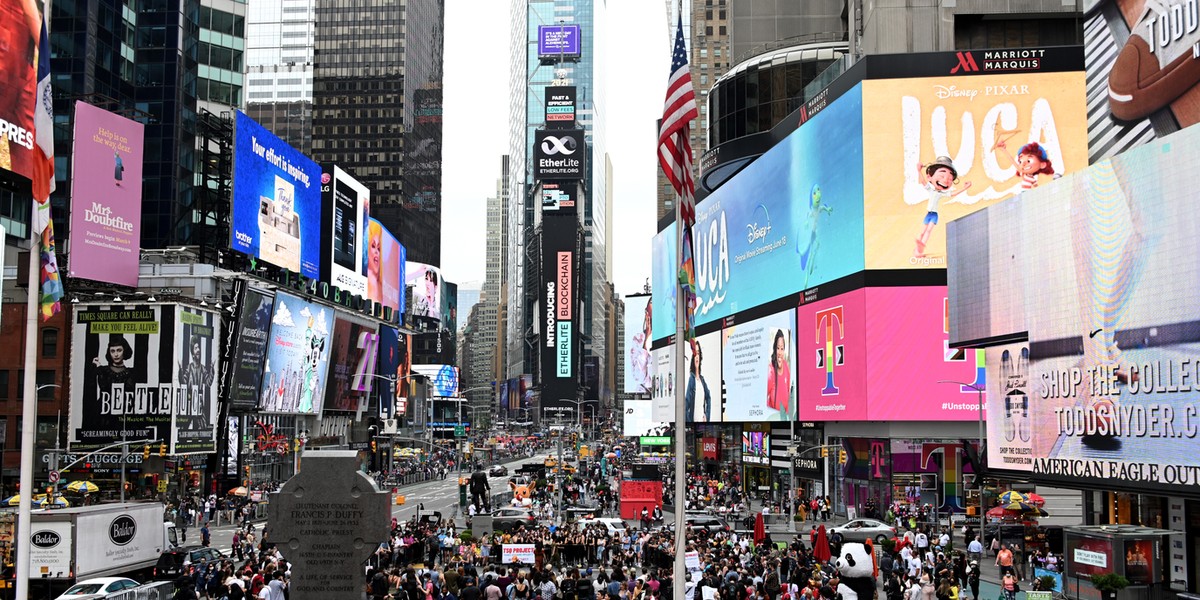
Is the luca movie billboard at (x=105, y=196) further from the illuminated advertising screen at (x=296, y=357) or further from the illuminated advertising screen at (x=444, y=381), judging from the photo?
the illuminated advertising screen at (x=444, y=381)

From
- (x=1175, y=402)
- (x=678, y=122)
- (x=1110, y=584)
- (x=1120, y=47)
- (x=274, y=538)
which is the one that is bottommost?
(x=1110, y=584)

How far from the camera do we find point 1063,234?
120ft

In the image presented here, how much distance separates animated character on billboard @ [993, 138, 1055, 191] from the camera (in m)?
64.3

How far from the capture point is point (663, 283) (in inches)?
5153

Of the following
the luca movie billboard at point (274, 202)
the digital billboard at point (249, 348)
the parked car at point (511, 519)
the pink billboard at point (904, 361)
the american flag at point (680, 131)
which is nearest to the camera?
the american flag at point (680, 131)

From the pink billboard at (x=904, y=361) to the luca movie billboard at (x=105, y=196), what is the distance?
1579 inches

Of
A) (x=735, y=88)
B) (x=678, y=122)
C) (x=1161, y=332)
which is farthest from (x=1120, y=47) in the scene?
(x=735, y=88)

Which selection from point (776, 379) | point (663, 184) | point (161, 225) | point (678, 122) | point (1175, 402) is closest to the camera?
point (678, 122)

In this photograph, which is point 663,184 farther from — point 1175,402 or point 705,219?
point 1175,402

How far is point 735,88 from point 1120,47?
6017 cm

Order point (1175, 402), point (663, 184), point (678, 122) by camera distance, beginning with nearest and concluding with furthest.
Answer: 1. point (678, 122)
2. point (1175, 402)
3. point (663, 184)

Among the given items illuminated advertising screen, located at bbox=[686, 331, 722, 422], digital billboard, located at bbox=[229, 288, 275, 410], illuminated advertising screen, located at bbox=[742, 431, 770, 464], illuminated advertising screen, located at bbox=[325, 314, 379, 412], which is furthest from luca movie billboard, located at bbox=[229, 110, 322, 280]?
illuminated advertising screen, located at bbox=[742, 431, 770, 464]

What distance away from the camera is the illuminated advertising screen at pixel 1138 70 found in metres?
33.8

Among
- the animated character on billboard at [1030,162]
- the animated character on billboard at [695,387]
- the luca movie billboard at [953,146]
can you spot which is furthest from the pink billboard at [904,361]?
the animated character on billboard at [695,387]
